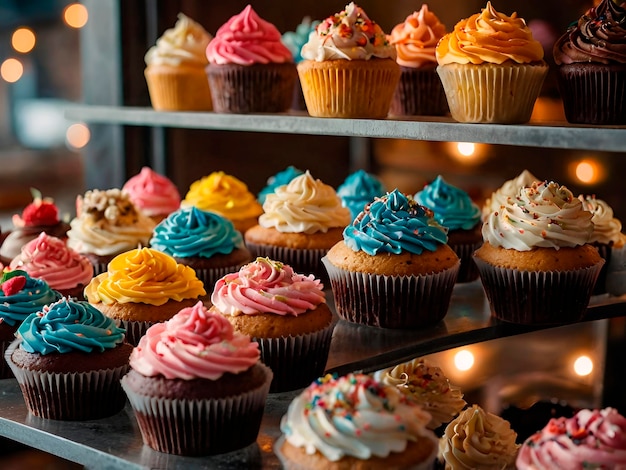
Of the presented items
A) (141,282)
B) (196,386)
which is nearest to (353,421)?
(196,386)

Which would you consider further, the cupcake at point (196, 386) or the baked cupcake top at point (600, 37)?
the baked cupcake top at point (600, 37)

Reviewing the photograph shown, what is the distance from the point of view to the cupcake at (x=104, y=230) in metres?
3.53

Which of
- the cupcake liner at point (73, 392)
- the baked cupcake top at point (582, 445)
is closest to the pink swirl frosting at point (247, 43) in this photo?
the cupcake liner at point (73, 392)

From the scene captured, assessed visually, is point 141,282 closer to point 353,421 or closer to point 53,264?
point 53,264

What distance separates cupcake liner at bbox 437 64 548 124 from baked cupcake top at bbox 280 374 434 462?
1.09m

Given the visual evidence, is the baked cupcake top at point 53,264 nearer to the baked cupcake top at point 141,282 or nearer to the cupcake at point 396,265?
the baked cupcake top at point 141,282

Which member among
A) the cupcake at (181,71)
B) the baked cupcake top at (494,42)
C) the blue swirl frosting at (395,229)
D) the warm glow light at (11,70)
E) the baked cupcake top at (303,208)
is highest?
the baked cupcake top at (494,42)

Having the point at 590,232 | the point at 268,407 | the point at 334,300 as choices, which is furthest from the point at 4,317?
the point at 590,232

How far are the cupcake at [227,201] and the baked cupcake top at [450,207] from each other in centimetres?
82

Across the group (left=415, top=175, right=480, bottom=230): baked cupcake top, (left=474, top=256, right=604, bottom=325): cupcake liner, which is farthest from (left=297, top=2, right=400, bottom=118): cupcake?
(left=474, top=256, right=604, bottom=325): cupcake liner

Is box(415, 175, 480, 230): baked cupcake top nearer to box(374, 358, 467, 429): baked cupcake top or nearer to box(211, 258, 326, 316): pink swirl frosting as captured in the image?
box(374, 358, 467, 429): baked cupcake top

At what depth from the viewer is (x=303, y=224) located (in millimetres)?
3502

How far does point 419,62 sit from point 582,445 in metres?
1.86

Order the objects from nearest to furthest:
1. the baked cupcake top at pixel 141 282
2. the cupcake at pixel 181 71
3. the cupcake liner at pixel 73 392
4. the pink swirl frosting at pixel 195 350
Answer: the pink swirl frosting at pixel 195 350
the cupcake liner at pixel 73 392
the baked cupcake top at pixel 141 282
the cupcake at pixel 181 71
